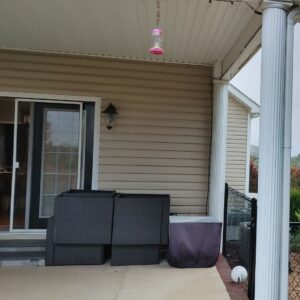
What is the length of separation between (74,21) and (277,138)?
2.46 meters

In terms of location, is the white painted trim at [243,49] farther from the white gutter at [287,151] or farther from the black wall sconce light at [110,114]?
the black wall sconce light at [110,114]

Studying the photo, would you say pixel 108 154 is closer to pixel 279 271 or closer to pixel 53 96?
pixel 53 96

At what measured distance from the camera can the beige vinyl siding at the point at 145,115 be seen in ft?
14.2

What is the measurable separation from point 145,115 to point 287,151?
2.56 m

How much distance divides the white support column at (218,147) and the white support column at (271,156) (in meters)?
2.09

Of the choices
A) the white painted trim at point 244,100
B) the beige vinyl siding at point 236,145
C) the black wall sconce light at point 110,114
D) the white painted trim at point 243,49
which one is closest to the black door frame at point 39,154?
the black wall sconce light at point 110,114

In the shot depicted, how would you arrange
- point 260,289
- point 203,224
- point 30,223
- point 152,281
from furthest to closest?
point 30,223, point 203,224, point 152,281, point 260,289

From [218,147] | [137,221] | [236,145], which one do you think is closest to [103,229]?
[137,221]

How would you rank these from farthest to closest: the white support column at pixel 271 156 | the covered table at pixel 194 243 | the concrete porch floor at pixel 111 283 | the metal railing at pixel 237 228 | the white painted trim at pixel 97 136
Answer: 1. the white painted trim at pixel 97 136
2. the covered table at pixel 194 243
3. the metal railing at pixel 237 228
4. the concrete porch floor at pixel 111 283
5. the white support column at pixel 271 156

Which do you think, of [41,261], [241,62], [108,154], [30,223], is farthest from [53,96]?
[241,62]

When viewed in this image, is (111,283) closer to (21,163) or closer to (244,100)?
(21,163)

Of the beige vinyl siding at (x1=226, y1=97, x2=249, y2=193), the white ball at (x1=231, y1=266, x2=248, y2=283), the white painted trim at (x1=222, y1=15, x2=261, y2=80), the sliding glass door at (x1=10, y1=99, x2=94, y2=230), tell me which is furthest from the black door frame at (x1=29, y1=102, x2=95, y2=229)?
the beige vinyl siding at (x1=226, y1=97, x2=249, y2=193)

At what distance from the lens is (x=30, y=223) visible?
14.0 feet

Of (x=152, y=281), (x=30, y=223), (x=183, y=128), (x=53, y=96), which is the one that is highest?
(x=53, y=96)
